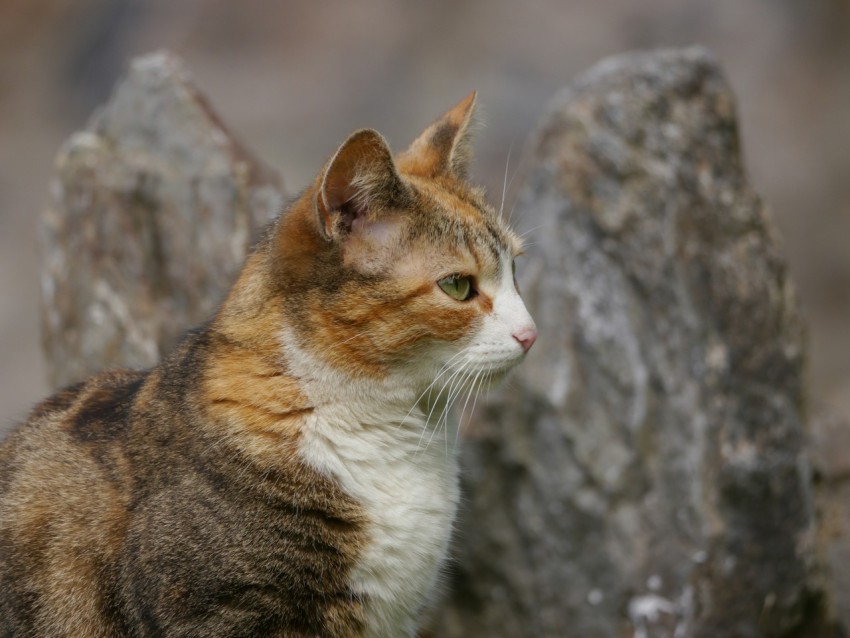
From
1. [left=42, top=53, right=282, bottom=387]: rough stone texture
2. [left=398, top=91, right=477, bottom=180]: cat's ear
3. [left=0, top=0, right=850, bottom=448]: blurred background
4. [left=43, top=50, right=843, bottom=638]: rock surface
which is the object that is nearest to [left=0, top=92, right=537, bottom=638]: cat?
[left=398, top=91, right=477, bottom=180]: cat's ear

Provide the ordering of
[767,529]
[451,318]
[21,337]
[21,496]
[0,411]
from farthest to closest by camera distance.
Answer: [21,337], [0,411], [767,529], [21,496], [451,318]

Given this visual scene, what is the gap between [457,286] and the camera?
3.10 meters

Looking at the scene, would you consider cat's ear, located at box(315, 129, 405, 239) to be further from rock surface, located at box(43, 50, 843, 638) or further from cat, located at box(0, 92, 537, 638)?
rock surface, located at box(43, 50, 843, 638)

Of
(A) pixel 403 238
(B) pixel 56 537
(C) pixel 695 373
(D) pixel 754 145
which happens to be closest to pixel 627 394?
(C) pixel 695 373

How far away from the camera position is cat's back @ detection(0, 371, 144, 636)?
310cm

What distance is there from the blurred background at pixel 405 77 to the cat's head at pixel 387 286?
6.76 m

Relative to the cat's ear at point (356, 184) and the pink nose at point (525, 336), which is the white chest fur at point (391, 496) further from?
the cat's ear at point (356, 184)

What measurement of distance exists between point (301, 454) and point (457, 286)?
0.70 metres

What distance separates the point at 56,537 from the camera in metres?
3.14

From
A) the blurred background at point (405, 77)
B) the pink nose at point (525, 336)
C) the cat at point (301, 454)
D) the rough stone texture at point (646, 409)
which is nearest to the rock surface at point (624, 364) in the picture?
the rough stone texture at point (646, 409)

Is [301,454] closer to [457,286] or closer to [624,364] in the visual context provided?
[457,286]

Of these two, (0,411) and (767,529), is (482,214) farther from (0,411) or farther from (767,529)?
(0,411)

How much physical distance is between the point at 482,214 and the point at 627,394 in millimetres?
1679

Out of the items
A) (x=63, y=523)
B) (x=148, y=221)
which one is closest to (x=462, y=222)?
(x=63, y=523)
